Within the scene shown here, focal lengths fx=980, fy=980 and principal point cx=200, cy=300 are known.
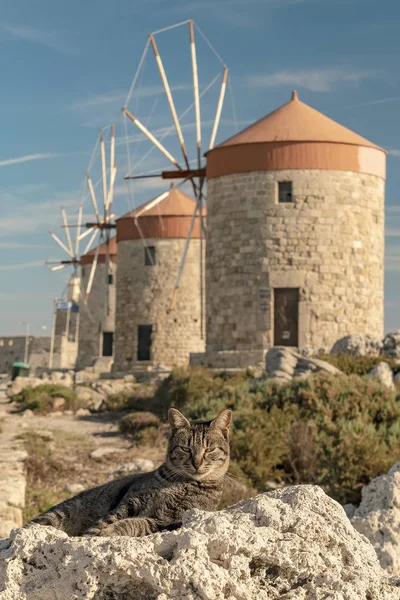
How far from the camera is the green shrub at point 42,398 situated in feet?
66.0

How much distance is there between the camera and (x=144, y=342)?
3353 centimetres

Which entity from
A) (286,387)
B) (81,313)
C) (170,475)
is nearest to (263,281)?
(286,387)

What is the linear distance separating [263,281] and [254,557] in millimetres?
20678

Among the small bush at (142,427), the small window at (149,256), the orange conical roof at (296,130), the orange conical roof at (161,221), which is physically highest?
the orange conical roof at (296,130)

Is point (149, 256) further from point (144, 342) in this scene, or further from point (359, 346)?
point (359, 346)


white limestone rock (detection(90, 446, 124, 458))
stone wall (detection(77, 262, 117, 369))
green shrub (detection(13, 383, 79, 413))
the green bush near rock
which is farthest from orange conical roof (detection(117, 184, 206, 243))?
white limestone rock (detection(90, 446, 124, 458))

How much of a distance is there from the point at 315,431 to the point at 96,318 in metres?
33.9

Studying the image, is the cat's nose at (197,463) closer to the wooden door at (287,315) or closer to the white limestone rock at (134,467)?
the white limestone rock at (134,467)

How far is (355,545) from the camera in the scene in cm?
255

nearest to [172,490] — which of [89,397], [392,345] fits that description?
[392,345]

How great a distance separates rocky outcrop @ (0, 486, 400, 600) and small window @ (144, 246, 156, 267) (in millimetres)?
31940

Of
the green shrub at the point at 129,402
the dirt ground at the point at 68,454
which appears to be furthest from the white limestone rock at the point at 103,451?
the green shrub at the point at 129,402

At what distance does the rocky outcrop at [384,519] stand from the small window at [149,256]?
1131 inches

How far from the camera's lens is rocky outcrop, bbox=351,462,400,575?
206 inches
